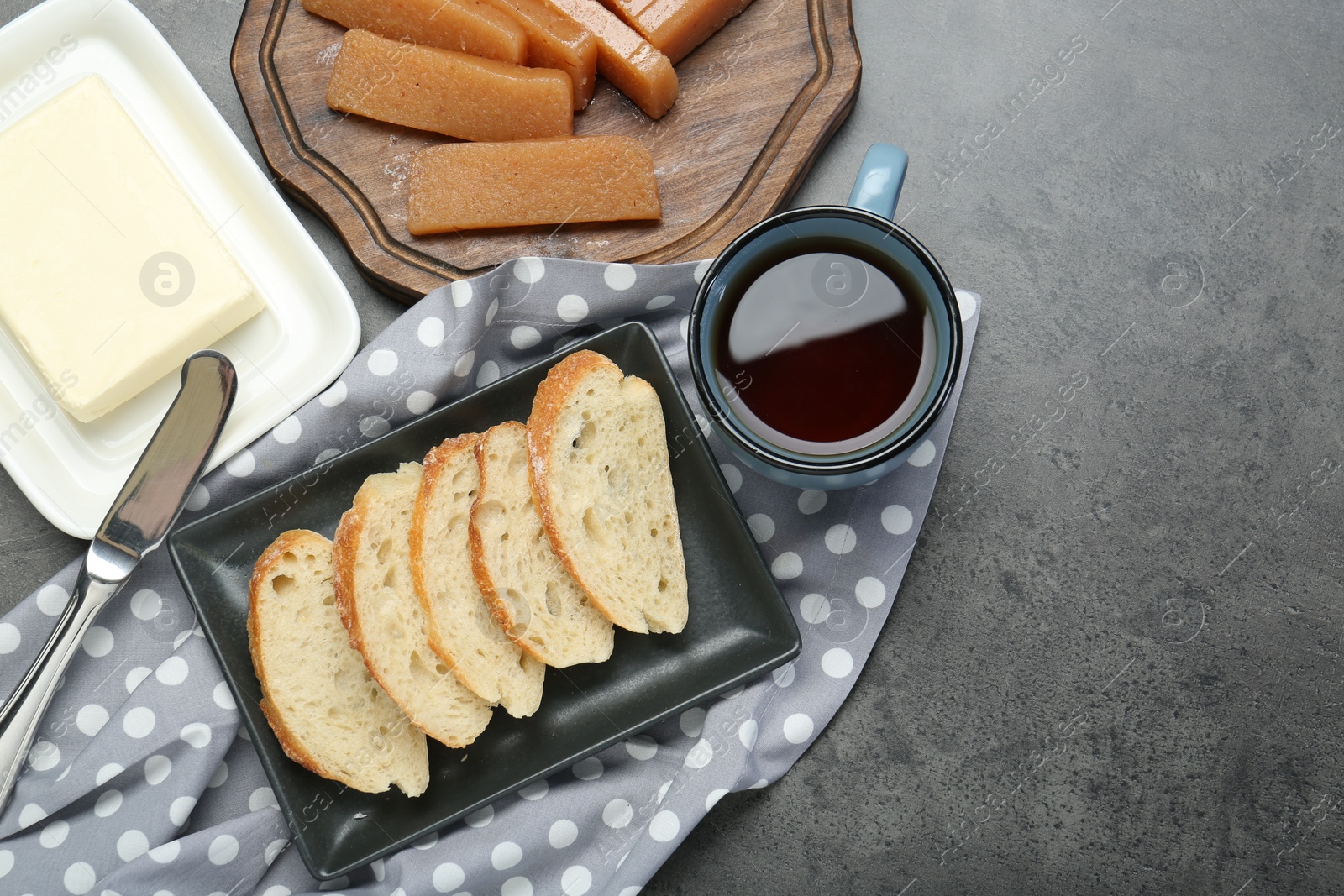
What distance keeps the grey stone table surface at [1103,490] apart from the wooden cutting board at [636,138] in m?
0.11

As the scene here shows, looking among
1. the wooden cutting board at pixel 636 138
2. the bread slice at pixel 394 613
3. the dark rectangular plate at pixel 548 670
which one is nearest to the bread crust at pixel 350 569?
the bread slice at pixel 394 613

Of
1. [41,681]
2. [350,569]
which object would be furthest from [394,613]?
[41,681]

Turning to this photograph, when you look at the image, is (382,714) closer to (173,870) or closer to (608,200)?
(173,870)

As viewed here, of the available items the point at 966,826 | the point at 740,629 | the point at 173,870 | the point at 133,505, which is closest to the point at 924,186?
the point at 740,629

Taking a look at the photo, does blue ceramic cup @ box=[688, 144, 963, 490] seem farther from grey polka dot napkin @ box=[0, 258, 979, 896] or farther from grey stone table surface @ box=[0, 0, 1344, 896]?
grey stone table surface @ box=[0, 0, 1344, 896]

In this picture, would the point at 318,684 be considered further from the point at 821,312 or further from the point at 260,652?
the point at 821,312

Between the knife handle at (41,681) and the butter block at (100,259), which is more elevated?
the butter block at (100,259)

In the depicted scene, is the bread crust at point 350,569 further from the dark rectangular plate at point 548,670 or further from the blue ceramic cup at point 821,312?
the blue ceramic cup at point 821,312

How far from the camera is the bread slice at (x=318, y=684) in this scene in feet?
4.59

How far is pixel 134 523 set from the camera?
1.47m

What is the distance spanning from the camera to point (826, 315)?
4.08 ft

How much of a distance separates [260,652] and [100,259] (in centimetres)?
74

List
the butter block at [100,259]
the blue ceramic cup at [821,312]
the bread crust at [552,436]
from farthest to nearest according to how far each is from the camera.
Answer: the butter block at [100,259]
the bread crust at [552,436]
the blue ceramic cup at [821,312]

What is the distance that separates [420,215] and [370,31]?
39 cm
